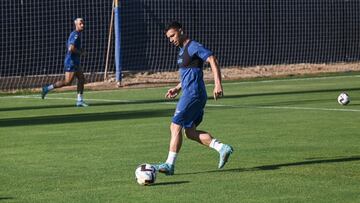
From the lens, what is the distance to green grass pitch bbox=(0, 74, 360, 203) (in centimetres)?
1000

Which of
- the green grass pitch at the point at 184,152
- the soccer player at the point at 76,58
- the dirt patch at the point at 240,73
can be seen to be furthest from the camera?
the dirt patch at the point at 240,73

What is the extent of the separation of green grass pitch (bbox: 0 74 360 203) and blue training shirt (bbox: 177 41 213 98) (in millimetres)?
951

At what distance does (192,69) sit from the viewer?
11.6 meters

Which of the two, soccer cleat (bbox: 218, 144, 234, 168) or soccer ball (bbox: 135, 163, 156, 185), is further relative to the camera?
soccer cleat (bbox: 218, 144, 234, 168)

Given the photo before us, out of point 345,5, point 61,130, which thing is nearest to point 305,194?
point 61,130

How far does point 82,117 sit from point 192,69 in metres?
8.19

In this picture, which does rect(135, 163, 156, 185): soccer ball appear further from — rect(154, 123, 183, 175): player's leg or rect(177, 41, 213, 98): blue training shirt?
rect(177, 41, 213, 98): blue training shirt

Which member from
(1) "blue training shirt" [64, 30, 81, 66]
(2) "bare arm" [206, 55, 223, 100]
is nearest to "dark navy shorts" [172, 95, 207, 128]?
(2) "bare arm" [206, 55, 223, 100]

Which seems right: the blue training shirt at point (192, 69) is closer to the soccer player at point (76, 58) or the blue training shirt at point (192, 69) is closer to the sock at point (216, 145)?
the sock at point (216, 145)

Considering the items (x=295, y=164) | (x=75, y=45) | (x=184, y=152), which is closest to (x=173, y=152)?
(x=295, y=164)

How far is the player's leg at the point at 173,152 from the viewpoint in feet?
36.5

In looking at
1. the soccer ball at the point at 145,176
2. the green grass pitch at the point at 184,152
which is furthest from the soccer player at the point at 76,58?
the soccer ball at the point at 145,176

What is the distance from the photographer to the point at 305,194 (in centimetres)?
969

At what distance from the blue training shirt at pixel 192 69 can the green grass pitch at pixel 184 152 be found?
95 cm
